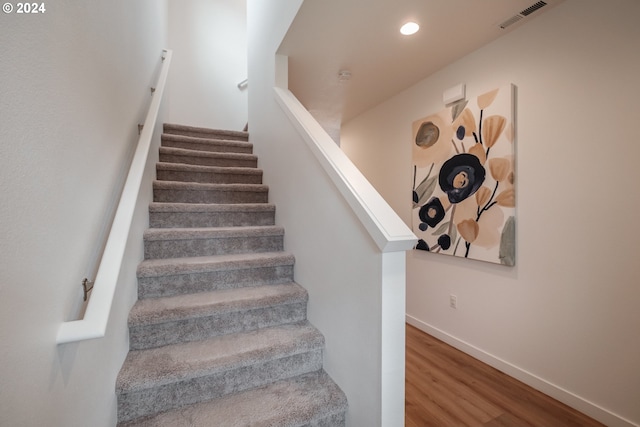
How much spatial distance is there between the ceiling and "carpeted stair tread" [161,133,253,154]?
0.87 m

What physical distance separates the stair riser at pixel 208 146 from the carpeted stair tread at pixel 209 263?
4.99 ft

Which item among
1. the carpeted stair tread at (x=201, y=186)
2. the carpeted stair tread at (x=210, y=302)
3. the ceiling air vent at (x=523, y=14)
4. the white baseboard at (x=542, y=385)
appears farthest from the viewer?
the carpeted stair tread at (x=201, y=186)

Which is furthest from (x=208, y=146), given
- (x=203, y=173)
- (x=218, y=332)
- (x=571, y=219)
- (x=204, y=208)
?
(x=571, y=219)

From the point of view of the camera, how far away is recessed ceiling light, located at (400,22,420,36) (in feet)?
5.99

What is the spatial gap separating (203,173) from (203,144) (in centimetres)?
61

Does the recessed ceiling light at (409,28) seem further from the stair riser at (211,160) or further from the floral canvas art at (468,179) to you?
the stair riser at (211,160)

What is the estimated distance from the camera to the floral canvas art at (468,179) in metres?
1.95

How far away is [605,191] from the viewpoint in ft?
4.94

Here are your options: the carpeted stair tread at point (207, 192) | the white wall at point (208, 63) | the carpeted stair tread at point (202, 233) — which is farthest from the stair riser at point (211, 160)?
the white wall at point (208, 63)

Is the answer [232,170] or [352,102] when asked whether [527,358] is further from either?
[352,102]

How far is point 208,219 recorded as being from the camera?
2098mm

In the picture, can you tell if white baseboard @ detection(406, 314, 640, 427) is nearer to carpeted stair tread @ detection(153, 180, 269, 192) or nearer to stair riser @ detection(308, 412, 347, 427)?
stair riser @ detection(308, 412, 347, 427)

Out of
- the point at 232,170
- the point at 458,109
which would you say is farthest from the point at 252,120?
the point at 458,109

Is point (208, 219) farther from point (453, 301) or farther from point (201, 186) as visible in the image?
point (453, 301)
